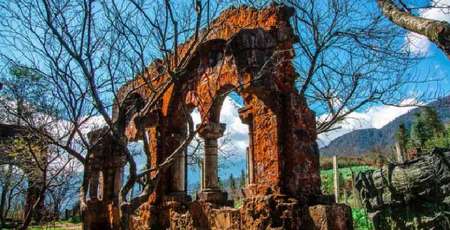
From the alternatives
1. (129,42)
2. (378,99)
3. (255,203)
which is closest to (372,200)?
(378,99)

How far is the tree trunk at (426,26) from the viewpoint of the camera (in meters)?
3.32

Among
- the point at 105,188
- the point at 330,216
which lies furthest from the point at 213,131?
the point at 105,188

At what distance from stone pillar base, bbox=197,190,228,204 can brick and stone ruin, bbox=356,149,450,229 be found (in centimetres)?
467

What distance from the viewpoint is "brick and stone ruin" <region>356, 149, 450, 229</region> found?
384 inches

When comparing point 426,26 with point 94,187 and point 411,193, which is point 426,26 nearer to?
point 411,193

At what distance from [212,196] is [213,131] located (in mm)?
1336

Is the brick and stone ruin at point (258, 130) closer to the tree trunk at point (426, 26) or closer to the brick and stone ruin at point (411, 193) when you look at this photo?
the tree trunk at point (426, 26)

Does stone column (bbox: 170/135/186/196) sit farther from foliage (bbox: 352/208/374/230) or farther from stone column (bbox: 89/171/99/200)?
foliage (bbox: 352/208/374/230)

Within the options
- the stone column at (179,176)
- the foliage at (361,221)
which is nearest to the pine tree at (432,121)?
the foliage at (361,221)

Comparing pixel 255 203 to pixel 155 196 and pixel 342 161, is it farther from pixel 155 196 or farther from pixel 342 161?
pixel 342 161

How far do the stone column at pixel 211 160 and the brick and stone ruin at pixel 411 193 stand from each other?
4.62 metres

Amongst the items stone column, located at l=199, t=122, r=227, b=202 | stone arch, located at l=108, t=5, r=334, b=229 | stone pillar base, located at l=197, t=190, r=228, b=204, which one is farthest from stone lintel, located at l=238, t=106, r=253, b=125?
stone pillar base, located at l=197, t=190, r=228, b=204

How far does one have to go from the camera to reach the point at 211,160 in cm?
887

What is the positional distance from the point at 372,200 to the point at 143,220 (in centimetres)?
594
